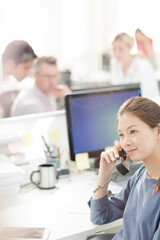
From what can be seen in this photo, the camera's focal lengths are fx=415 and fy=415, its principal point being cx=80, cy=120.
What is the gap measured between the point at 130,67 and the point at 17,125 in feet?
5.77

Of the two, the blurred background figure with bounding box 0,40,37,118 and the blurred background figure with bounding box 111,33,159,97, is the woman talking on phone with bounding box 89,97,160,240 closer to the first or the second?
the blurred background figure with bounding box 0,40,37,118

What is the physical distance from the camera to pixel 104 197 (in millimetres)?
1597

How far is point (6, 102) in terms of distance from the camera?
3.50 meters

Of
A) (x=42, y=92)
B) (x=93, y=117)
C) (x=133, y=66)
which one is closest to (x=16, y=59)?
(x=42, y=92)

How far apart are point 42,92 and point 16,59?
58cm

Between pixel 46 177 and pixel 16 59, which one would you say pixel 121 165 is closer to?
pixel 46 177

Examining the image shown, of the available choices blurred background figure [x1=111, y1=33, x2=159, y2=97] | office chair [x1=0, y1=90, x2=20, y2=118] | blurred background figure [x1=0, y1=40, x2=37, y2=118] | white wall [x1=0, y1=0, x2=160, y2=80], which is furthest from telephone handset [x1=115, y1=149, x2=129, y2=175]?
white wall [x1=0, y1=0, x2=160, y2=80]

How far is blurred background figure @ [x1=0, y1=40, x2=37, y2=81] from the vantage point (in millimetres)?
2781

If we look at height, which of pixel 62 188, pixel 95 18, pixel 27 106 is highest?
pixel 95 18

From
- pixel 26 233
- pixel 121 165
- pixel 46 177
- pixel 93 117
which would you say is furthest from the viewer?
pixel 93 117

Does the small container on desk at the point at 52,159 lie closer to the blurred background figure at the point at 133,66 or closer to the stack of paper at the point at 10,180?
the stack of paper at the point at 10,180

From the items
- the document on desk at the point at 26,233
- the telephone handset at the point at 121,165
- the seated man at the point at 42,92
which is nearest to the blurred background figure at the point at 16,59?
the seated man at the point at 42,92

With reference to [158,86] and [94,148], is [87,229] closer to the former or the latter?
[94,148]

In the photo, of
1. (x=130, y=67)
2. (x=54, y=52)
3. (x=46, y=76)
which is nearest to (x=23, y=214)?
(x=46, y=76)
